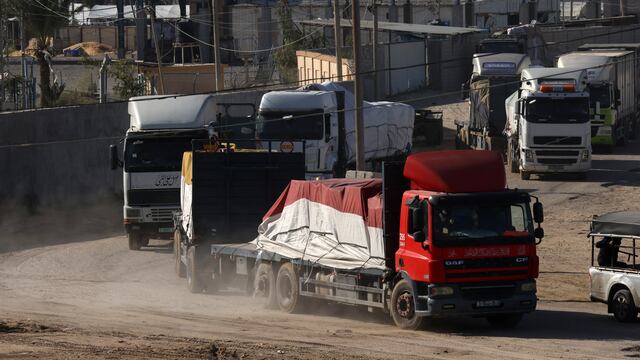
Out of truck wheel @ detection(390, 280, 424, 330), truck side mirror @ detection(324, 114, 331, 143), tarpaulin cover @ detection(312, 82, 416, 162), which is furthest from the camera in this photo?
tarpaulin cover @ detection(312, 82, 416, 162)

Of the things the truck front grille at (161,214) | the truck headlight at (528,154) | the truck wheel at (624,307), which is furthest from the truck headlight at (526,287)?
the truck headlight at (528,154)

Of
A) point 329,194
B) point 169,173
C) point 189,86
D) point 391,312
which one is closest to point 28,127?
point 169,173

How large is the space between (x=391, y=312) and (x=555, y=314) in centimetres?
389

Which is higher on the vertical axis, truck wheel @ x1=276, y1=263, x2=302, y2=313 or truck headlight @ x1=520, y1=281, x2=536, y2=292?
truck headlight @ x1=520, y1=281, x2=536, y2=292

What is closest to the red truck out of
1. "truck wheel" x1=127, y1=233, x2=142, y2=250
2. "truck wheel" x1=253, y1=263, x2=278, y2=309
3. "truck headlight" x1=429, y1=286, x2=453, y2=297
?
"truck headlight" x1=429, y1=286, x2=453, y2=297

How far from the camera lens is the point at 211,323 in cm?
2014

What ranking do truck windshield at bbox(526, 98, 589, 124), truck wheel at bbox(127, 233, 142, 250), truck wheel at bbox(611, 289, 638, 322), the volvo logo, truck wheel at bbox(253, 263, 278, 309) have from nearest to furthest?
truck wheel at bbox(611, 289, 638, 322)
truck wheel at bbox(253, 263, 278, 309)
the volvo logo
truck wheel at bbox(127, 233, 142, 250)
truck windshield at bbox(526, 98, 589, 124)

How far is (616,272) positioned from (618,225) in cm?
90

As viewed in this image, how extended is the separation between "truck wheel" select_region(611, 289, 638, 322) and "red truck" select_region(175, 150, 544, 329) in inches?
98.6

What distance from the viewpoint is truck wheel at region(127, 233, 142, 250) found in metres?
31.9

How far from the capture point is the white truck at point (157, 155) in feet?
101

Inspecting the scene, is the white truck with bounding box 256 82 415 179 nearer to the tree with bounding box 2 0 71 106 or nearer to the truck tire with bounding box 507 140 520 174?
the truck tire with bounding box 507 140 520 174

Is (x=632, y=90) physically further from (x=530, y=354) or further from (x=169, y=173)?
(x=530, y=354)

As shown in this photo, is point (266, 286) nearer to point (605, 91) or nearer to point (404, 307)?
point (404, 307)
